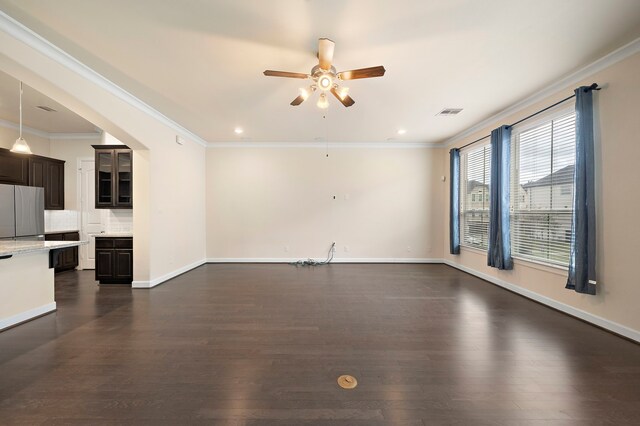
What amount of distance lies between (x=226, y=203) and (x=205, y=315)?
11.6ft

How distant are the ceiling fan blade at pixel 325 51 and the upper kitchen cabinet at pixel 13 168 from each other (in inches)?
242

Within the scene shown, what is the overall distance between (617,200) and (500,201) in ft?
4.69

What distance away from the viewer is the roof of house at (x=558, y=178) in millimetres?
3127

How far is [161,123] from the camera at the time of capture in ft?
14.4

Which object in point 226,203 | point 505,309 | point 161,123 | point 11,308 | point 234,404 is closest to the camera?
point 234,404

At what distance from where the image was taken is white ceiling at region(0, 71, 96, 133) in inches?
140

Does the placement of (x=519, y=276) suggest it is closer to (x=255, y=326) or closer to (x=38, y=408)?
(x=255, y=326)

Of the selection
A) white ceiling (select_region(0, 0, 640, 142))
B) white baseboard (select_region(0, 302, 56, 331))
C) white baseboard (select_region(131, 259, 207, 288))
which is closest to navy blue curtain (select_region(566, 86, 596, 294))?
white ceiling (select_region(0, 0, 640, 142))

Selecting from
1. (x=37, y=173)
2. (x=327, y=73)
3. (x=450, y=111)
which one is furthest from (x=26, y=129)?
(x=450, y=111)

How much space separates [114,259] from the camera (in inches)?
170

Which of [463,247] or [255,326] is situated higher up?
[463,247]

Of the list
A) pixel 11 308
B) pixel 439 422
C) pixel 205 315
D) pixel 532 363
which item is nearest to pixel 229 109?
pixel 205 315

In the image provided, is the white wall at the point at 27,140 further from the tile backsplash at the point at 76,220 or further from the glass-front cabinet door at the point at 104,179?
the glass-front cabinet door at the point at 104,179

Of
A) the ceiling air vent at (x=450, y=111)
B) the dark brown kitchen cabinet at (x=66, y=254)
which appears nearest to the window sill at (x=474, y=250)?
the ceiling air vent at (x=450, y=111)
